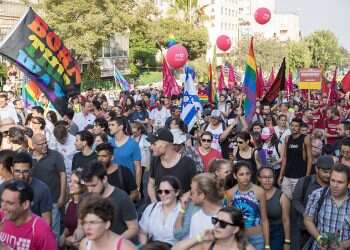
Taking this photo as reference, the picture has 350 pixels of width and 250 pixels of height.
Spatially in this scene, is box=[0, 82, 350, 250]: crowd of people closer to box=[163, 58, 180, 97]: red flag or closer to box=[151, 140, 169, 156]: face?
box=[151, 140, 169, 156]: face

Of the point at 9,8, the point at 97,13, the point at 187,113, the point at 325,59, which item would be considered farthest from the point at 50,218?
the point at 325,59

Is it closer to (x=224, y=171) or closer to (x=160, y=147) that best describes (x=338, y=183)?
(x=224, y=171)

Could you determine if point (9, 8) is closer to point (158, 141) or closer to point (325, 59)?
point (158, 141)

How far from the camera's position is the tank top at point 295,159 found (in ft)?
28.8

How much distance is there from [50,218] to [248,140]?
3171 mm

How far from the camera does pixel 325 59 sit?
87.4m

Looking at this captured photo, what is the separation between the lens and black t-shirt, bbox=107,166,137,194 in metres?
6.14

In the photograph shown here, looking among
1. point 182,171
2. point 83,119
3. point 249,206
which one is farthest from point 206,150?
point 83,119

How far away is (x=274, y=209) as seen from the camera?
238 inches

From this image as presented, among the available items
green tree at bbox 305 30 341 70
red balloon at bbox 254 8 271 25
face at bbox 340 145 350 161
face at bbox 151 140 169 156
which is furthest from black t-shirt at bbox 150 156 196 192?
green tree at bbox 305 30 341 70

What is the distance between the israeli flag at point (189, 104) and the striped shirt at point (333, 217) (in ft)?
21.5

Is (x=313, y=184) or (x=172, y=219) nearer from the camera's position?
(x=172, y=219)

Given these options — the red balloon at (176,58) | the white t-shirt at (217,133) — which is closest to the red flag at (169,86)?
the red balloon at (176,58)

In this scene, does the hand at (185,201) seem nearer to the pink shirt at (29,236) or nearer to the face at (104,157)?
the pink shirt at (29,236)
